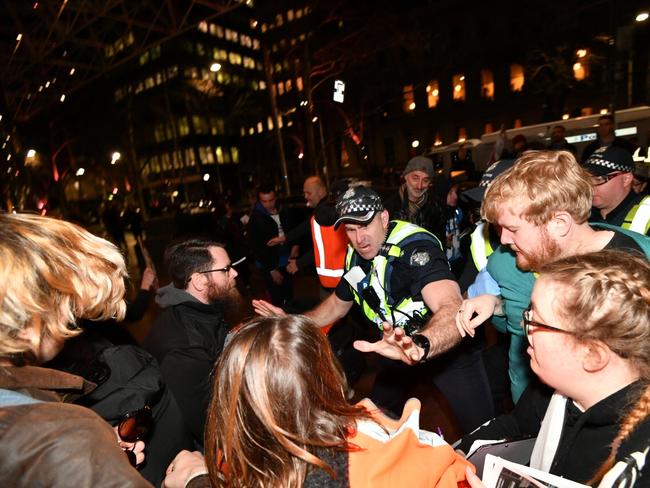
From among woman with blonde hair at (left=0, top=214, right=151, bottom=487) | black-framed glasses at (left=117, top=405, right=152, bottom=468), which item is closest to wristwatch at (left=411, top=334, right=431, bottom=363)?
black-framed glasses at (left=117, top=405, right=152, bottom=468)

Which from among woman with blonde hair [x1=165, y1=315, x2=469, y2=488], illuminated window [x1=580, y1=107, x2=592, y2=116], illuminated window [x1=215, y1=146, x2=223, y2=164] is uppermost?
illuminated window [x1=215, y1=146, x2=223, y2=164]

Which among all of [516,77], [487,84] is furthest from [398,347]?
[487,84]

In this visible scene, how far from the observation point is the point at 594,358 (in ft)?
4.29

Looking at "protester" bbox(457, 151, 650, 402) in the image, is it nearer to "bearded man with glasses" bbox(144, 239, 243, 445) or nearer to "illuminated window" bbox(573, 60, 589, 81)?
"bearded man with glasses" bbox(144, 239, 243, 445)

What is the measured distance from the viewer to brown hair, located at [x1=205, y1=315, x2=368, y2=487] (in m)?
1.21

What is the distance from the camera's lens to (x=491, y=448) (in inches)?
65.1

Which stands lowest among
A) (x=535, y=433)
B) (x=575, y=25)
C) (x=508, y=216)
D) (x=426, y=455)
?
(x=535, y=433)

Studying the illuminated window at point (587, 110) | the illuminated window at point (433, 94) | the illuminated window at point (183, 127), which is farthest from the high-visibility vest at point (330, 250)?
the illuminated window at point (183, 127)

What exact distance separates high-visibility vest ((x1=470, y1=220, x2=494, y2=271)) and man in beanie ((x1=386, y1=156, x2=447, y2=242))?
2006 mm

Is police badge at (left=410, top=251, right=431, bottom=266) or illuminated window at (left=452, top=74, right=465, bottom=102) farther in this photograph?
illuminated window at (left=452, top=74, right=465, bottom=102)

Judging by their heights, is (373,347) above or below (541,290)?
below

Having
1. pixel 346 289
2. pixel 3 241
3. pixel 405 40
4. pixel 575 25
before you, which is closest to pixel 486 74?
pixel 575 25

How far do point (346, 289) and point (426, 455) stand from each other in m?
1.92

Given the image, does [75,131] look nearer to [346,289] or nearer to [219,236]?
[219,236]
